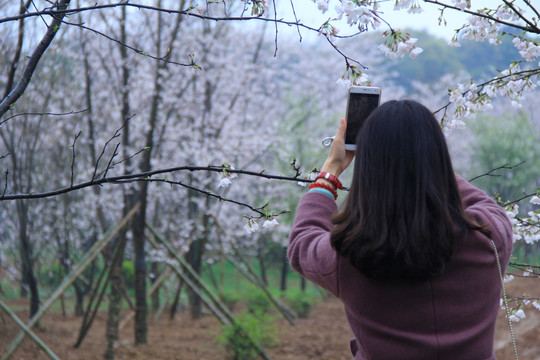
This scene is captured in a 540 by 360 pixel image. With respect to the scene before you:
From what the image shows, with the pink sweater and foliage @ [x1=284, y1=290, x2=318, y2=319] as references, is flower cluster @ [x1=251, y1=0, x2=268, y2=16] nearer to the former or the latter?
the pink sweater

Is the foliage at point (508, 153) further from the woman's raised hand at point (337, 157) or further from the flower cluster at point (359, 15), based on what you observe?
the woman's raised hand at point (337, 157)

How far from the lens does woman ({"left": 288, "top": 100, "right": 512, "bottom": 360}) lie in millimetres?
1068

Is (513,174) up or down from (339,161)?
up

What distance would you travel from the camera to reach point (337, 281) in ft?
3.80

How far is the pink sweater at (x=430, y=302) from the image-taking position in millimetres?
1101

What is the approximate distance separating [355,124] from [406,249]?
1.74 feet

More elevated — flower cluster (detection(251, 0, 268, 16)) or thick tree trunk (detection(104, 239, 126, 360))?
flower cluster (detection(251, 0, 268, 16))

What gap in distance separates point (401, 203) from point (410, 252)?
0.10 metres

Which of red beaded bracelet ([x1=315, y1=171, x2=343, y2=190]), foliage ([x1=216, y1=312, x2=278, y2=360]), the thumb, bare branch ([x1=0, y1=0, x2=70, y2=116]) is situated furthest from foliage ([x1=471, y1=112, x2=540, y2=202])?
red beaded bracelet ([x1=315, y1=171, x2=343, y2=190])

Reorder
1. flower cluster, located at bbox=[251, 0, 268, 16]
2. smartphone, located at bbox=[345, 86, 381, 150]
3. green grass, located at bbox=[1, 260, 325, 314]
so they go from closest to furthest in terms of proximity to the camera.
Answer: smartphone, located at bbox=[345, 86, 381, 150]
flower cluster, located at bbox=[251, 0, 268, 16]
green grass, located at bbox=[1, 260, 325, 314]

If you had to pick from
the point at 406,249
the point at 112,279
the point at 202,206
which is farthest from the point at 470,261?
the point at 202,206

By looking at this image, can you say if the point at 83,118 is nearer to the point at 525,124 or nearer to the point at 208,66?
the point at 208,66

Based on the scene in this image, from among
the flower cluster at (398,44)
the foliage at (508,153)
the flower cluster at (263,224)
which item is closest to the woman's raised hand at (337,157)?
the flower cluster at (263,224)

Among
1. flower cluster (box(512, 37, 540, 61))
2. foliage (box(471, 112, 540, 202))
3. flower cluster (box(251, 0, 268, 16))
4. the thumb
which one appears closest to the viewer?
the thumb
